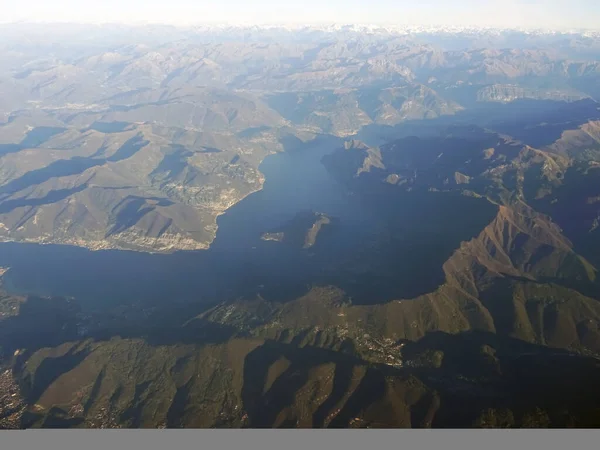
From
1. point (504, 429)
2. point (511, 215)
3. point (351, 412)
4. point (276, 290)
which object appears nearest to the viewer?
point (504, 429)

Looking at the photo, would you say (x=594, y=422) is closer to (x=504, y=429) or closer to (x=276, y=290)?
(x=504, y=429)

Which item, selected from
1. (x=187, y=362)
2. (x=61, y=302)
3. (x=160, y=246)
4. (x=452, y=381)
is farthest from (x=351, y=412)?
(x=160, y=246)

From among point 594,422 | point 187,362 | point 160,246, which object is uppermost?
point 594,422

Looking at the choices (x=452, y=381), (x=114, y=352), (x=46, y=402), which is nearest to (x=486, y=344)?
(x=452, y=381)

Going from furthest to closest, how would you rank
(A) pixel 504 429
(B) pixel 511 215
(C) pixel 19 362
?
(B) pixel 511 215, (C) pixel 19 362, (A) pixel 504 429

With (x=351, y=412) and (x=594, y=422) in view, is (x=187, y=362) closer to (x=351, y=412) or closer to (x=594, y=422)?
(x=351, y=412)

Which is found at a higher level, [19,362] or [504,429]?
[504,429]

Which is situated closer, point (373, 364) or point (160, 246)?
point (373, 364)

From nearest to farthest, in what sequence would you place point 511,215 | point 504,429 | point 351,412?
1. point 504,429
2. point 351,412
3. point 511,215

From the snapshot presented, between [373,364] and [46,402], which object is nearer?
[46,402]
